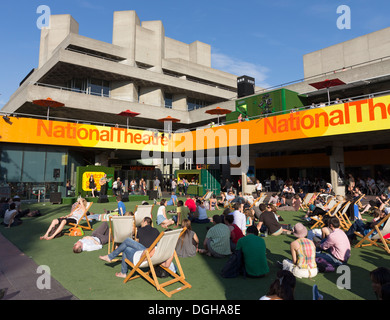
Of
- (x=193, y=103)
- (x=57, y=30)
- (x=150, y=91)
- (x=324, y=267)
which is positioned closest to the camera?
(x=324, y=267)

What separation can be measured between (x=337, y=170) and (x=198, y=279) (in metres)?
16.7

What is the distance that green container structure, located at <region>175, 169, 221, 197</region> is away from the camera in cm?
2380

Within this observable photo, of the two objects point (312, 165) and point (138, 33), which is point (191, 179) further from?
point (138, 33)

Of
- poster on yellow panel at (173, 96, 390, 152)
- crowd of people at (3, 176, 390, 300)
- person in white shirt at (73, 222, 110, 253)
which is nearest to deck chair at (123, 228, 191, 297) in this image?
crowd of people at (3, 176, 390, 300)

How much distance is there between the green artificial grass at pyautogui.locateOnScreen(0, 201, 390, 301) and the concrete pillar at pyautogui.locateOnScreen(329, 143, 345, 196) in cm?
1209

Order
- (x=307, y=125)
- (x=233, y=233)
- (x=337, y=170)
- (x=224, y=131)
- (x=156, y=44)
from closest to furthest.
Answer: (x=233, y=233) < (x=307, y=125) < (x=337, y=170) < (x=224, y=131) < (x=156, y=44)

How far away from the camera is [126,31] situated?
1379 inches

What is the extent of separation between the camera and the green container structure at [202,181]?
2380cm

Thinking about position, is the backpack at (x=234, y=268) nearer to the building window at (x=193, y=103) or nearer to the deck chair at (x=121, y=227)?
the deck chair at (x=121, y=227)

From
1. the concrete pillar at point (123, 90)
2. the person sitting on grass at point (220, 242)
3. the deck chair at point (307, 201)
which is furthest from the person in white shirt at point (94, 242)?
the concrete pillar at point (123, 90)

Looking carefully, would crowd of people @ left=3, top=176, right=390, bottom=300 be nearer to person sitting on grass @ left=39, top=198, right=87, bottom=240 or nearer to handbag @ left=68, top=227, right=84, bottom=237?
person sitting on grass @ left=39, top=198, right=87, bottom=240

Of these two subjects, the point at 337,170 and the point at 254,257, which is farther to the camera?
the point at 337,170

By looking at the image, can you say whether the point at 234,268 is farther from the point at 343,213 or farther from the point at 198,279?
the point at 343,213

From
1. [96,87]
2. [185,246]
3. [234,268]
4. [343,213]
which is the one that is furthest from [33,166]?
[343,213]
